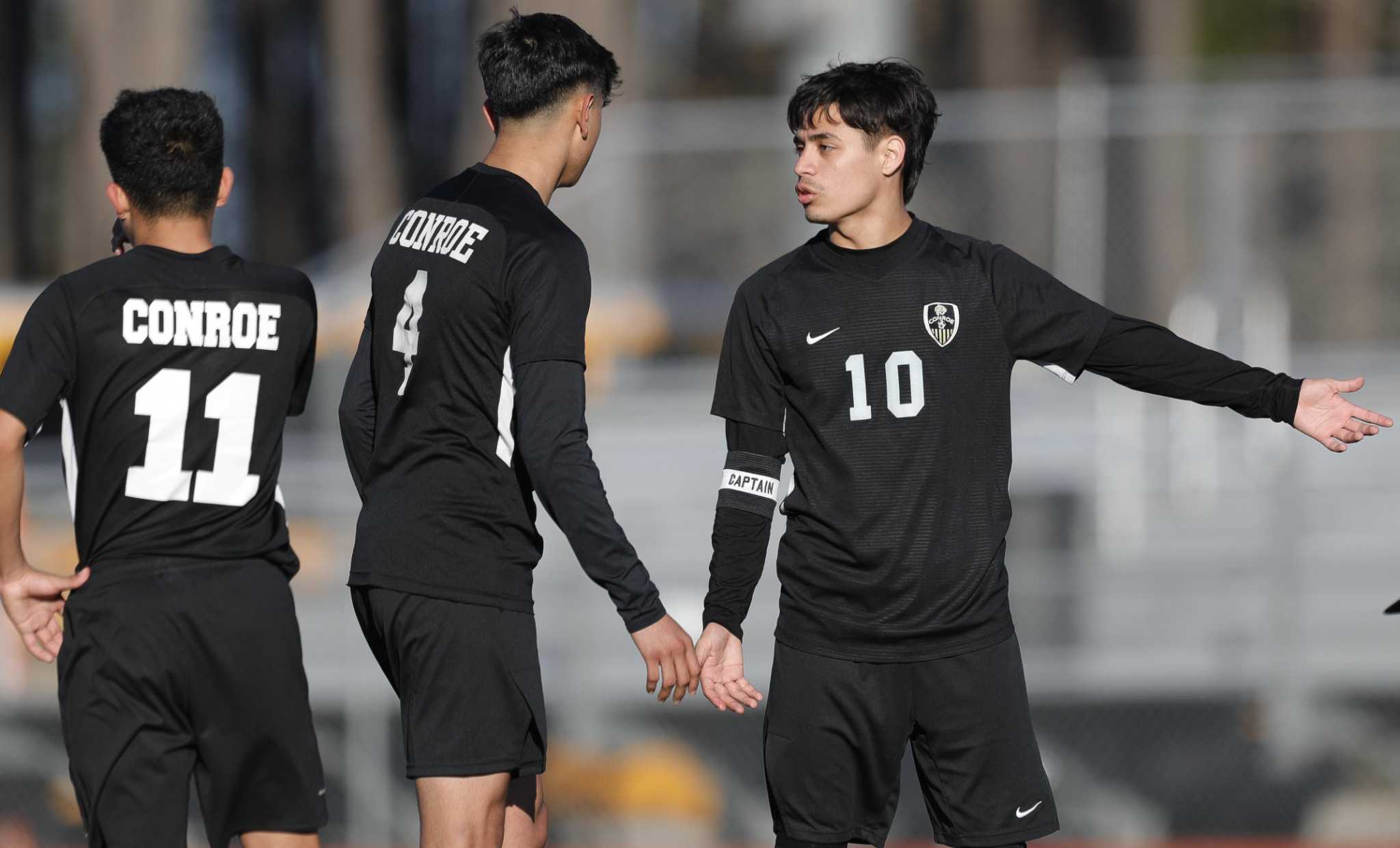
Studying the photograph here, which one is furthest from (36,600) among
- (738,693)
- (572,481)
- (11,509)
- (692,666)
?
(738,693)

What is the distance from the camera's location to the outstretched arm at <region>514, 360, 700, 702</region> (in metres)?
3.56

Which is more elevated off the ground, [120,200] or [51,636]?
[120,200]

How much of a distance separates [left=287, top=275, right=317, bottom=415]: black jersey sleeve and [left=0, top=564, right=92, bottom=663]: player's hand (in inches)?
24.2

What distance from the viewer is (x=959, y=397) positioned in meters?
3.82

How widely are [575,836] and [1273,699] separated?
12.8ft

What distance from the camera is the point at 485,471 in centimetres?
370

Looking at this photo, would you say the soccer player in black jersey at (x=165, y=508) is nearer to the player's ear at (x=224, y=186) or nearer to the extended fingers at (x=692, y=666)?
the player's ear at (x=224, y=186)

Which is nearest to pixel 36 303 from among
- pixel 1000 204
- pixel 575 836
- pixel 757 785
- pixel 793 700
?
pixel 793 700

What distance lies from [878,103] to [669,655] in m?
1.38

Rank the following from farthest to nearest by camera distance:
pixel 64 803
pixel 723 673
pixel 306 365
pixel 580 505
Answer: pixel 64 803
pixel 306 365
pixel 723 673
pixel 580 505

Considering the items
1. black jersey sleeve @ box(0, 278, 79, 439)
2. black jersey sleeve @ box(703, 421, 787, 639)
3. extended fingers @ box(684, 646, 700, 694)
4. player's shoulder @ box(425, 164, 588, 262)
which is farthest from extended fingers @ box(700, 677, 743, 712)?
black jersey sleeve @ box(0, 278, 79, 439)

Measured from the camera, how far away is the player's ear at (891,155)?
3.92 metres

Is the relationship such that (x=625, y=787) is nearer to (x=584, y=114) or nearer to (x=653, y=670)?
(x=653, y=670)

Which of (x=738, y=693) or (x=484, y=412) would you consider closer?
(x=484, y=412)
